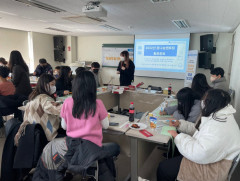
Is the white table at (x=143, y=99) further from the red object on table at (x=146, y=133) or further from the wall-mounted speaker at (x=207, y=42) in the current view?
the wall-mounted speaker at (x=207, y=42)

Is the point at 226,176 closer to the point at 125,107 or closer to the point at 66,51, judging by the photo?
the point at 125,107

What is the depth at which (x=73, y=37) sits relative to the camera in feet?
24.8

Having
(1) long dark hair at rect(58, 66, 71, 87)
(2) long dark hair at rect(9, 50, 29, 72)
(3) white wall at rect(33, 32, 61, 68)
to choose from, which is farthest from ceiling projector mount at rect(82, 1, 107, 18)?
(3) white wall at rect(33, 32, 61, 68)

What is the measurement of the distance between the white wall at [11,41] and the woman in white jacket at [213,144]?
21.2 feet

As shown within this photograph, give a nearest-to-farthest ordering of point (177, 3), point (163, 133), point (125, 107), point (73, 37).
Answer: point (163, 133) < point (177, 3) < point (125, 107) < point (73, 37)

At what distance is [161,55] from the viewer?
618cm

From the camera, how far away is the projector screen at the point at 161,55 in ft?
19.0

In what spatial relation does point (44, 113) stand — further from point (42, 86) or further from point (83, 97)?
point (83, 97)

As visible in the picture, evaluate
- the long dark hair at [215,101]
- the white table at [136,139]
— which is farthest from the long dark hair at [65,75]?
the long dark hair at [215,101]

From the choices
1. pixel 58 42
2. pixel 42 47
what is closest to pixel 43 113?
pixel 42 47

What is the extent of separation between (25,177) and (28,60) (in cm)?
579

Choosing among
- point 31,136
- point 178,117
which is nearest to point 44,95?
point 31,136

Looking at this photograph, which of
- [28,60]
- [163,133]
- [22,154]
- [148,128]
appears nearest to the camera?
[22,154]

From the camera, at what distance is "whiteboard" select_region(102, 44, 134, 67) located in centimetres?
689
